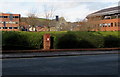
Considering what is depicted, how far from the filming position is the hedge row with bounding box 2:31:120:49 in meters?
19.2

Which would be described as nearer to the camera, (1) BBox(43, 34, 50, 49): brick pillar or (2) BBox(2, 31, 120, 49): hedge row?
(2) BBox(2, 31, 120, 49): hedge row

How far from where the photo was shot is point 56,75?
24.3 ft

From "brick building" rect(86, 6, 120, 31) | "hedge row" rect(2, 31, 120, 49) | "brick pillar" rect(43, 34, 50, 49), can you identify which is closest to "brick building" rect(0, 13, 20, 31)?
"brick building" rect(86, 6, 120, 31)

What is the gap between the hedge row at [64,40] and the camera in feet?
63.2

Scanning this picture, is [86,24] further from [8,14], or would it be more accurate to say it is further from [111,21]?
[8,14]

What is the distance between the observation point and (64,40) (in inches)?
820

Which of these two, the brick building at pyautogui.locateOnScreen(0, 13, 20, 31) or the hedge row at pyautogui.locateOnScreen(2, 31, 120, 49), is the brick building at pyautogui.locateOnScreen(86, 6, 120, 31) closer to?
the hedge row at pyautogui.locateOnScreen(2, 31, 120, 49)

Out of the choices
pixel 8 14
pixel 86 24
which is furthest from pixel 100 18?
pixel 8 14

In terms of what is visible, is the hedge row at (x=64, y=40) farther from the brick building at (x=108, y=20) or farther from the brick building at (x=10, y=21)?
the brick building at (x=10, y=21)

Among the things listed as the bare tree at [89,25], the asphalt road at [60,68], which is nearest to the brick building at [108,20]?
the bare tree at [89,25]

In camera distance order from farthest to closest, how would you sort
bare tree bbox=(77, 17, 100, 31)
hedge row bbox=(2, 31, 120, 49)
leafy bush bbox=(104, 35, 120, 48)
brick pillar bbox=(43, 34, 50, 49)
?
bare tree bbox=(77, 17, 100, 31) → leafy bush bbox=(104, 35, 120, 48) → brick pillar bbox=(43, 34, 50, 49) → hedge row bbox=(2, 31, 120, 49)

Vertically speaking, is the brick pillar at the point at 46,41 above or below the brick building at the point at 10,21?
below

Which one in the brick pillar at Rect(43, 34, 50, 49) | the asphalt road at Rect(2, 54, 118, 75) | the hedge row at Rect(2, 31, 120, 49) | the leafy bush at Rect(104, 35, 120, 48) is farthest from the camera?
the leafy bush at Rect(104, 35, 120, 48)

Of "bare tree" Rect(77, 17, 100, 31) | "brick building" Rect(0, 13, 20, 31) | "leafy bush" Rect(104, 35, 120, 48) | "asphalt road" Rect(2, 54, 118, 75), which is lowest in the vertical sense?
"asphalt road" Rect(2, 54, 118, 75)
